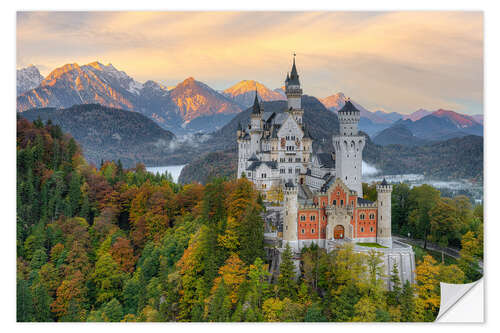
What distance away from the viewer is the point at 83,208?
1039 inches

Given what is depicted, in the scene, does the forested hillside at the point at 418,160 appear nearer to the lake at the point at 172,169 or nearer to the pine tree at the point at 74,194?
the lake at the point at 172,169

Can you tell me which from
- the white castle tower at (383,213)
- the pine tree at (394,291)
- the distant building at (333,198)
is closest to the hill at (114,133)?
the distant building at (333,198)

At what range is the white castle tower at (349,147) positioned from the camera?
22.5m

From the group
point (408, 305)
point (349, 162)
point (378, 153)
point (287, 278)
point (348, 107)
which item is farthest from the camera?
point (378, 153)

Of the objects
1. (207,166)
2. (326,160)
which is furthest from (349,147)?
(207,166)

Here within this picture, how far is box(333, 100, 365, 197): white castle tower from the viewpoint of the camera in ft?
73.9

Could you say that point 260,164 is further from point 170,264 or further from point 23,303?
point 23,303

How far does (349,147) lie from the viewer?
→ 893 inches

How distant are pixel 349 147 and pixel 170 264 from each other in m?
11.0

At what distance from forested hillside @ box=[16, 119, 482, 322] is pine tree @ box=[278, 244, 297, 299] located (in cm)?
5

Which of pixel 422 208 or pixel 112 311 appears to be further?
pixel 422 208

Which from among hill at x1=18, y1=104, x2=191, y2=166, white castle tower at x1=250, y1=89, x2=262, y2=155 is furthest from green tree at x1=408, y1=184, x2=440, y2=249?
hill at x1=18, y1=104, x2=191, y2=166

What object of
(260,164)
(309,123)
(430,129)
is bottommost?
(260,164)

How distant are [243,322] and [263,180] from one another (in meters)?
13.6
